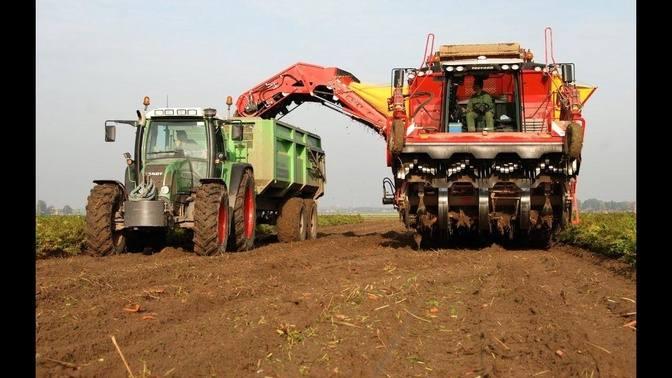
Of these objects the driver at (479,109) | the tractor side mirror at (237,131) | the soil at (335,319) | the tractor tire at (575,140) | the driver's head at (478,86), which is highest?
the driver's head at (478,86)

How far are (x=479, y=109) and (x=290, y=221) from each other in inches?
200

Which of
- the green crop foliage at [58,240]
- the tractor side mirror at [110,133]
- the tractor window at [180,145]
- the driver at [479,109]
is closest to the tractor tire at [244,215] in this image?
the tractor window at [180,145]

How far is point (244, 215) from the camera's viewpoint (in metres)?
13.0

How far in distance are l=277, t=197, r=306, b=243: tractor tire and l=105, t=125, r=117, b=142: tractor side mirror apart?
4692mm

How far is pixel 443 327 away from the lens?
19.6ft

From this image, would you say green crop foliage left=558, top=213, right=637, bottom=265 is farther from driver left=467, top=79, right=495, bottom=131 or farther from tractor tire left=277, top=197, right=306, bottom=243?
tractor tire left=277, top=197, right=306, bottom=243

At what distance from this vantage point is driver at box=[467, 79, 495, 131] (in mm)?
12320

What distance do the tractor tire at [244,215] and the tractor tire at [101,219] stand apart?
2010 mm

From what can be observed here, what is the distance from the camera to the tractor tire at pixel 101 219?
1127 cm

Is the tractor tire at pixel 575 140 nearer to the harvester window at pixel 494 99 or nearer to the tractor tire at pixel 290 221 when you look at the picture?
the harvester window at pixel 494 99

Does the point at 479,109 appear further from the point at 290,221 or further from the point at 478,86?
the point at 290,221

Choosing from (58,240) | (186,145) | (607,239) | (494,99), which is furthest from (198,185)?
(607,239)

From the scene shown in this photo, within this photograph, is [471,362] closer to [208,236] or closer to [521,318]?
[521,318]
